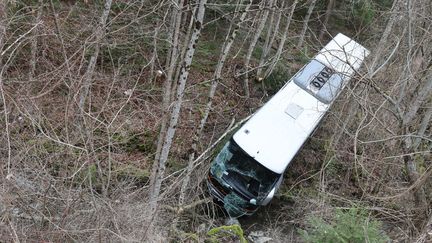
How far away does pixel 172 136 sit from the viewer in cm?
715

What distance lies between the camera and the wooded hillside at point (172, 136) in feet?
20.2

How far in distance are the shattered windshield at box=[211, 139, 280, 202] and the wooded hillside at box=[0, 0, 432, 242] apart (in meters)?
0.54

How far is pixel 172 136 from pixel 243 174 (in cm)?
315

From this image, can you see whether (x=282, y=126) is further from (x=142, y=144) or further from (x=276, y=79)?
(x=276, y=79)

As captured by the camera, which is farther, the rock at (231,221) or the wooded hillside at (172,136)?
the rock at (231,221)

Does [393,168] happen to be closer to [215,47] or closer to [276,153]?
[276,153]

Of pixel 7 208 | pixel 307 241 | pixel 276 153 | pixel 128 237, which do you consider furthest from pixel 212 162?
pixel 7 208

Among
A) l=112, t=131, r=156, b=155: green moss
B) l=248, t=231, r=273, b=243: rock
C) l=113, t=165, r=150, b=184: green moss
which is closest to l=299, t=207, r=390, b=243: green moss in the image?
l=248, t=231, r=273, b=243: rock

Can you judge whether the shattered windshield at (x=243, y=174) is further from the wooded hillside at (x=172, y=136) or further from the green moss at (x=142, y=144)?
the green moss at (x=142, y=144)

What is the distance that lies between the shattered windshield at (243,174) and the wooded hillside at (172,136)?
54 centimetres

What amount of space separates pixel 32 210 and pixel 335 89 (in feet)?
26.2

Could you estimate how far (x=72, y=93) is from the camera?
20.1 feet

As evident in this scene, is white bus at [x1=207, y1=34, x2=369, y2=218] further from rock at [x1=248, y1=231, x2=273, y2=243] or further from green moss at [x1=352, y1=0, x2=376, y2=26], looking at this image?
green moss at [x1=352, y1=0, x2=376, y2=26]

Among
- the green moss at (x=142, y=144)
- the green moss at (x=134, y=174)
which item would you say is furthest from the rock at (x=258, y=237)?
the green moss at (x=142, y=144)
